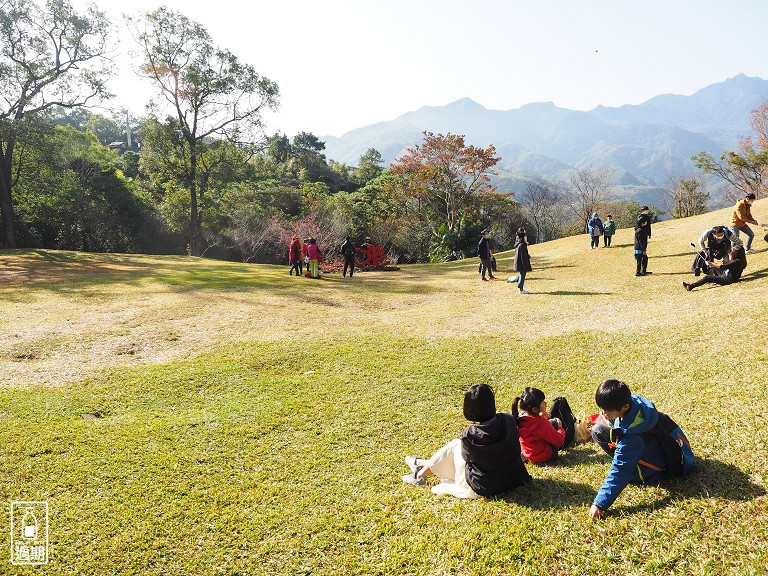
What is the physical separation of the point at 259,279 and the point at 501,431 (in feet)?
49.5

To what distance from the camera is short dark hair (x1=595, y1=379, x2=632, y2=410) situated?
11.6ft

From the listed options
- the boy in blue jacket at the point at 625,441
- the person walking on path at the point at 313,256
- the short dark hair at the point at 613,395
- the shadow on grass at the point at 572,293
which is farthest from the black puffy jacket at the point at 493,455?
the person walking on path at the point at 313,256

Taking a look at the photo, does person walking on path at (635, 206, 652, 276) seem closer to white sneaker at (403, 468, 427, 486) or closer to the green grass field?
the green grass field

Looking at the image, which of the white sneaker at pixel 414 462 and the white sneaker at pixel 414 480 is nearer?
the white sneaker at pixel 414 480

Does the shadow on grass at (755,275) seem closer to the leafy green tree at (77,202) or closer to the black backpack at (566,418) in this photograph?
the black backpack at (566,418)

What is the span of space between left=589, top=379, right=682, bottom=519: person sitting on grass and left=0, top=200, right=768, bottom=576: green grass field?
21cm

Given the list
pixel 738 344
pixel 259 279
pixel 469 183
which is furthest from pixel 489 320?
pixel 469 183

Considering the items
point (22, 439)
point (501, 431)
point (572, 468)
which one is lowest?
point (22, 439)

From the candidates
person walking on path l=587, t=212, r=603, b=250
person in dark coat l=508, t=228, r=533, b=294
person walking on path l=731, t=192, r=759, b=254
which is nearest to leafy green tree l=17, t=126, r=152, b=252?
person in dark coat l=508, t=228, r=533, b=294

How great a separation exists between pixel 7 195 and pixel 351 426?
91.2 ft

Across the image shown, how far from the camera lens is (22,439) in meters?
5.61

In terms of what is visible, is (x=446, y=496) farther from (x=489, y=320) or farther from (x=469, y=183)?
(x=469, y=183)

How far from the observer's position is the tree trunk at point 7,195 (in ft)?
76.8

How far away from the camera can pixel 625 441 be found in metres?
3.60
